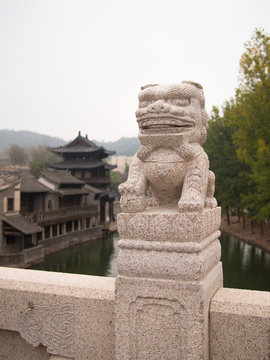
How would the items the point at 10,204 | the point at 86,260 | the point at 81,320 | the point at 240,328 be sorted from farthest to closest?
the point at 86,260
the point at 10,204
the point at 81,320
the point at 240,328

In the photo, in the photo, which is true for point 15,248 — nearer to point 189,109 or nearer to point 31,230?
point 31,230

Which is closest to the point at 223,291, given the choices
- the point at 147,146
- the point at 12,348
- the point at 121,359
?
the point at 121,359

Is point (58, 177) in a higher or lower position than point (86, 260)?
higher

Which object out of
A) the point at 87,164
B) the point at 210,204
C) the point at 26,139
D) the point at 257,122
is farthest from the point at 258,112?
the point at 26,139

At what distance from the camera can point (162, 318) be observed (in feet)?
6.76

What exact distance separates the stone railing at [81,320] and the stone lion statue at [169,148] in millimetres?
689

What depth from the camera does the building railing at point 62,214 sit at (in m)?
17.6

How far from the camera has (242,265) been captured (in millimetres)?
12898

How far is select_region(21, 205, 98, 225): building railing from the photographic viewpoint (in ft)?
57.8

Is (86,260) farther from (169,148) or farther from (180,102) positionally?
(180,102)

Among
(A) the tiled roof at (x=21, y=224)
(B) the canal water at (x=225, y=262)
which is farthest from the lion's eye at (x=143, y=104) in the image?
(A) the tiled roof at (x=21, y=224)

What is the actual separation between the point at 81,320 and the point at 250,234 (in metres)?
17.7

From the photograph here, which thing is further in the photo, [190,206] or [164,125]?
[164,125]

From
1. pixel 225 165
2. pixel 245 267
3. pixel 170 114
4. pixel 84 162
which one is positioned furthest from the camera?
pixel 84 162
